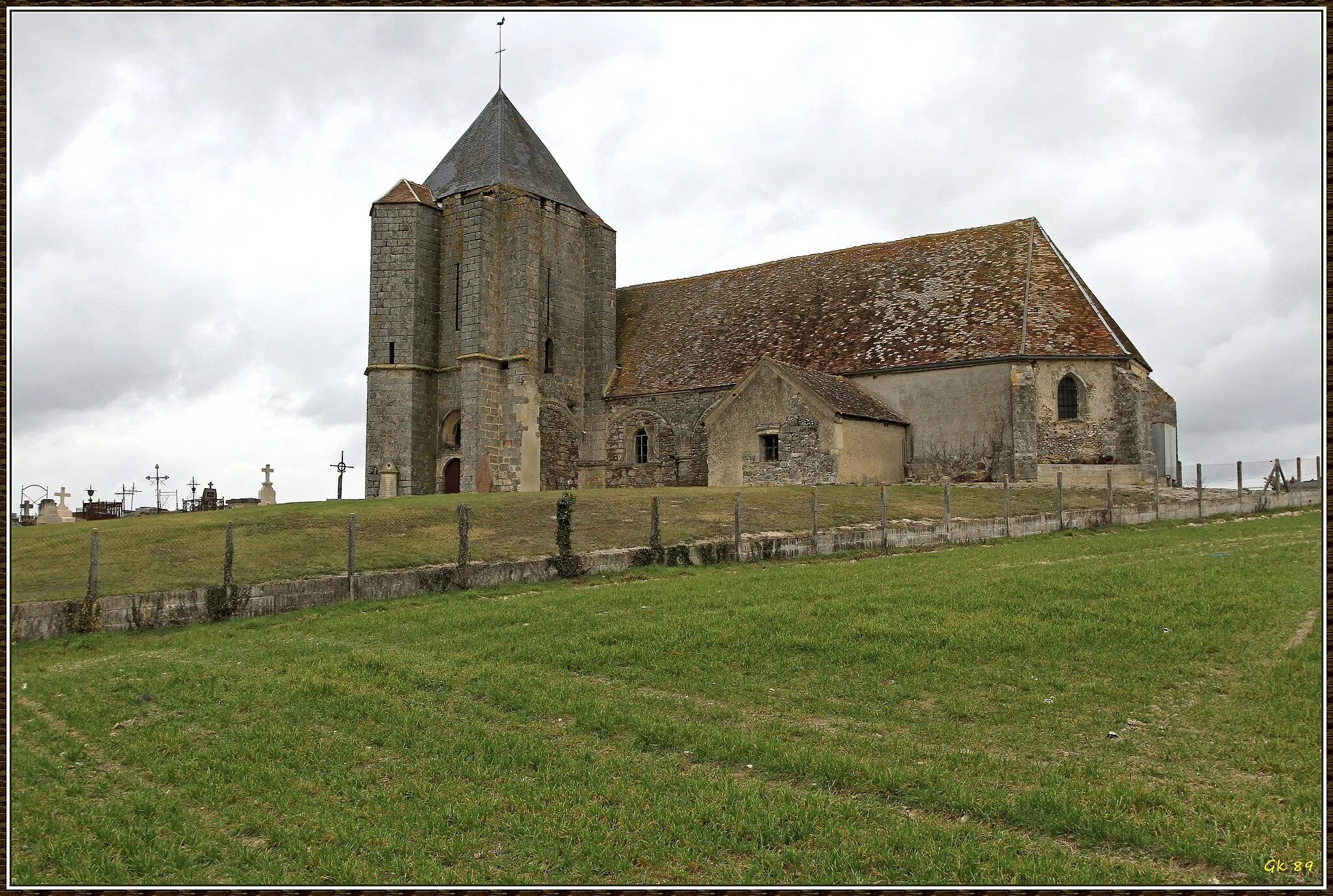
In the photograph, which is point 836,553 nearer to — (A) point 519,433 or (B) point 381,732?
(B) point 381,732

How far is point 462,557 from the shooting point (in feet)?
53.3

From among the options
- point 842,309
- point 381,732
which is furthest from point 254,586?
point 842,309

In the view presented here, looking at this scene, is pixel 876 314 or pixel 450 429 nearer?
pixel 876 314

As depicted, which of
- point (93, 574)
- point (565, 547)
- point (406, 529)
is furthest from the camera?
point (406, 529)

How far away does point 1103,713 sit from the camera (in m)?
7.59

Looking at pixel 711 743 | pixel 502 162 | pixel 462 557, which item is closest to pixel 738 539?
pixel 462 557

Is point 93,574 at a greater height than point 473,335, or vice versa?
point 473,335

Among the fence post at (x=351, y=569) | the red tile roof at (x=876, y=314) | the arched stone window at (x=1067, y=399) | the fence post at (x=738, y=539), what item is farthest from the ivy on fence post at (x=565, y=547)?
the arched stone window at (x=1067, y=399)

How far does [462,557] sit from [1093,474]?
2138 centimetres

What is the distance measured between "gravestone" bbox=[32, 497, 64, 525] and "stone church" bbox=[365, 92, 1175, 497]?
33.3ft

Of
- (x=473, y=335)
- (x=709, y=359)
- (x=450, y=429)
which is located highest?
(x=473, y=335)

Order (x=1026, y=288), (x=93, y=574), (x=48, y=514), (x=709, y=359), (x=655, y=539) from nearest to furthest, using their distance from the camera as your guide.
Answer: (x=93, y=574) → (x=655, y=539) → (x=48, y=514) → (x=1026, y=288) → (x=709, y=359)

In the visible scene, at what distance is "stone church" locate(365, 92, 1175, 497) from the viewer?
29203 mm

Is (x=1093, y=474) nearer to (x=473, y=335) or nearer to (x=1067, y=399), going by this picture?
(x=1067, y=399)
